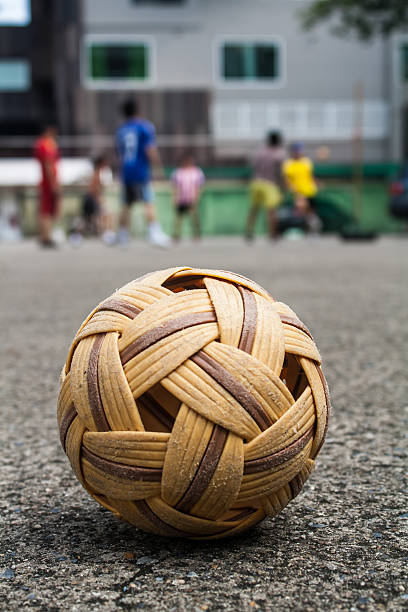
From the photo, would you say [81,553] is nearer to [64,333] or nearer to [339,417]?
[339,417]

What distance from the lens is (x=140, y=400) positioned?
174 centimetres

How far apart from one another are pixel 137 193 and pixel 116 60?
18484 mm

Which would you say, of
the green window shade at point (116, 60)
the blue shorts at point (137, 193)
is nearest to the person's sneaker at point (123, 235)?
the blue shorts at point (137, 193)

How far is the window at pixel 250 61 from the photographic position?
29.6m

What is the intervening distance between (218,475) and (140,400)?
0.23m

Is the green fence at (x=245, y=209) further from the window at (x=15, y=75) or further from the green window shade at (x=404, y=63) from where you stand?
the window at (x=15, y=75)

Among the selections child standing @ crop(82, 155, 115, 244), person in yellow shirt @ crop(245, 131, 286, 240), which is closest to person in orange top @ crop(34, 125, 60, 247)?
person in yellow shirt @ crop(245, 131, 286, 240)

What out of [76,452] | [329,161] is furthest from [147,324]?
[329,161]

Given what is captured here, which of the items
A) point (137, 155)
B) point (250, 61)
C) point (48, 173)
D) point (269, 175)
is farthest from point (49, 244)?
point (250, 61)

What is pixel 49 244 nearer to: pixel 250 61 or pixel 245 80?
pixel 245 80

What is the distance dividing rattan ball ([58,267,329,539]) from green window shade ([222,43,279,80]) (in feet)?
95.4

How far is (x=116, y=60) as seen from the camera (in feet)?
96.2

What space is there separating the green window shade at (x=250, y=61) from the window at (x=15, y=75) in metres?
9.04

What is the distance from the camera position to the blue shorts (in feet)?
40.3
